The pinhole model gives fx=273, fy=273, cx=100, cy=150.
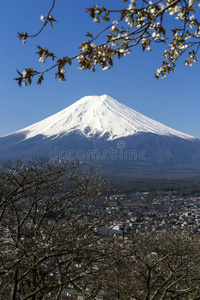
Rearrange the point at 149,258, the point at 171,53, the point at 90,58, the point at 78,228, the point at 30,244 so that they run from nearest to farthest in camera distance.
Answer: the point at 90,58 → the point at 171,53 → the point at 30,244 → the point at 78,228 → the point at 149,258

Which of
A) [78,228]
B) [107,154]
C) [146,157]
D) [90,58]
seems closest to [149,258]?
[78,228]

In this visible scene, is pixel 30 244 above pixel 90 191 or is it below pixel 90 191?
below

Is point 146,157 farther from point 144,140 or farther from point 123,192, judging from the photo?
point 123,192

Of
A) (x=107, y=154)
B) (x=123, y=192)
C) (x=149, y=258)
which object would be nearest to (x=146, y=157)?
(x=107, y=154)

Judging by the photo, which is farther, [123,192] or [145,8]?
[123,192]

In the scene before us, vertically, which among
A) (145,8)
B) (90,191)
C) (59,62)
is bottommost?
(90,191)

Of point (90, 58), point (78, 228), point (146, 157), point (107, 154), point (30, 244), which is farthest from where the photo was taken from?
point (146, 157)
